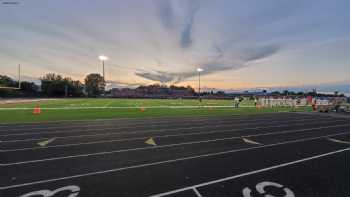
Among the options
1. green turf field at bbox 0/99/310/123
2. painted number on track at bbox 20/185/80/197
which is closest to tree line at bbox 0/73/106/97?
green turf field at bbox 0/99/310/123

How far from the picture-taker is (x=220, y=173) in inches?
206

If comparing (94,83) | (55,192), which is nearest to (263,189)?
(55,192)

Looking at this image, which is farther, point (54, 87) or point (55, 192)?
point (54, 87)

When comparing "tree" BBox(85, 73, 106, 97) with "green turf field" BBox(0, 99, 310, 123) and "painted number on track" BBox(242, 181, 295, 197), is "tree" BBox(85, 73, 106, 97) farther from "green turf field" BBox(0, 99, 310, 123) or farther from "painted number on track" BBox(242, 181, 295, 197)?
"painted number on track" BBox(242, 181, 295, 197)

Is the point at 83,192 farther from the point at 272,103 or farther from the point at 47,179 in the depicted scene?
the point at 272,103

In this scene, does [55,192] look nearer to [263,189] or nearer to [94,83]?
[263,189]

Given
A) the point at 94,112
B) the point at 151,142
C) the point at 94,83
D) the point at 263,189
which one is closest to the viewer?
the point at 263,189

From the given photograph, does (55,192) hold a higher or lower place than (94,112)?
lower

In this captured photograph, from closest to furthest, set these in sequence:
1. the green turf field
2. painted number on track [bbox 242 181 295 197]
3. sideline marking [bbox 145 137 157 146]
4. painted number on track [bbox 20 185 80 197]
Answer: painted number on track [bbox 20 185 80 197] < painted number on track [bbox 242 181 295 197] < sideline marking [bbox 145 137 157 146] < the green turf field

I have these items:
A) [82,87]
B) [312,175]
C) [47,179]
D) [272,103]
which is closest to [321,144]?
[312,175]

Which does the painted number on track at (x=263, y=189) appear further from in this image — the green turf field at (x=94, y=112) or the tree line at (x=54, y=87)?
the tree line at (x=54, y=87)

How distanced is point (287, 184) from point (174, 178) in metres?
2.66

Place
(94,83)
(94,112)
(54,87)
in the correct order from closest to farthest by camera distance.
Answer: (94,112) < (54,87) < (94,83)

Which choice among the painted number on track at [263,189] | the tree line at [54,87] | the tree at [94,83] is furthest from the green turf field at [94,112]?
the tree at [94,83]
